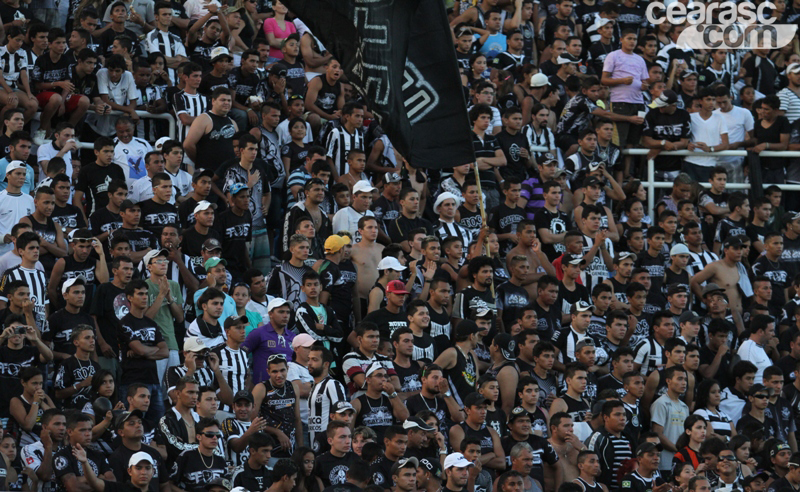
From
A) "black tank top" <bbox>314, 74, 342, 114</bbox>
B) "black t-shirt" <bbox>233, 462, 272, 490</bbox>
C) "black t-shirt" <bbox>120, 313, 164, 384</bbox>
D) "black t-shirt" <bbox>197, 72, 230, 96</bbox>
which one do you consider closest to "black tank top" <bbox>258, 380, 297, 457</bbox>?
"black t-shirt" <bbox>233, 462, 272, 490</bbox>

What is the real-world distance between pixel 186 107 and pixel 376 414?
5113 millimetres

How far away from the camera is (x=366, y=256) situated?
1448 centimetres

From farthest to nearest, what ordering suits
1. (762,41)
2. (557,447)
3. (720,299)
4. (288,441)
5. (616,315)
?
(762,41), (720,299), (616,315), (557,447), (288,441)

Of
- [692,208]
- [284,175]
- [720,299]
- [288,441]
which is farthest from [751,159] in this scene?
[288,441]

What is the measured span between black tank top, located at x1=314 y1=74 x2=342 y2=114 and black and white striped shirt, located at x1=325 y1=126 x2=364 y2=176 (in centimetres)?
79

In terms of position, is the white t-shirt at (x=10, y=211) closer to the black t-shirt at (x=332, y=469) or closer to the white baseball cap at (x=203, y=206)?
the white baseball cap at (x=203, y=206)

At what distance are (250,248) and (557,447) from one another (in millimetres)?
4036

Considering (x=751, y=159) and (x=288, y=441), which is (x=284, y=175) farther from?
(x=751, y=159)

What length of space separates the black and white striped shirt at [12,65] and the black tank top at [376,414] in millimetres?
5539

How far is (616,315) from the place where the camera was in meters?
15.1

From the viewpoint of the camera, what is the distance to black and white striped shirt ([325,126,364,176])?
16.3m

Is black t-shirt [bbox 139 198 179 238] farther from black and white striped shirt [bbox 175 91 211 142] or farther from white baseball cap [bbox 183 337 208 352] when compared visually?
white baseball cap [bbox 183 337 208 352]

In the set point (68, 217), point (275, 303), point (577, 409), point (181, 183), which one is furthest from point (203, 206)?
point (577, 409)
